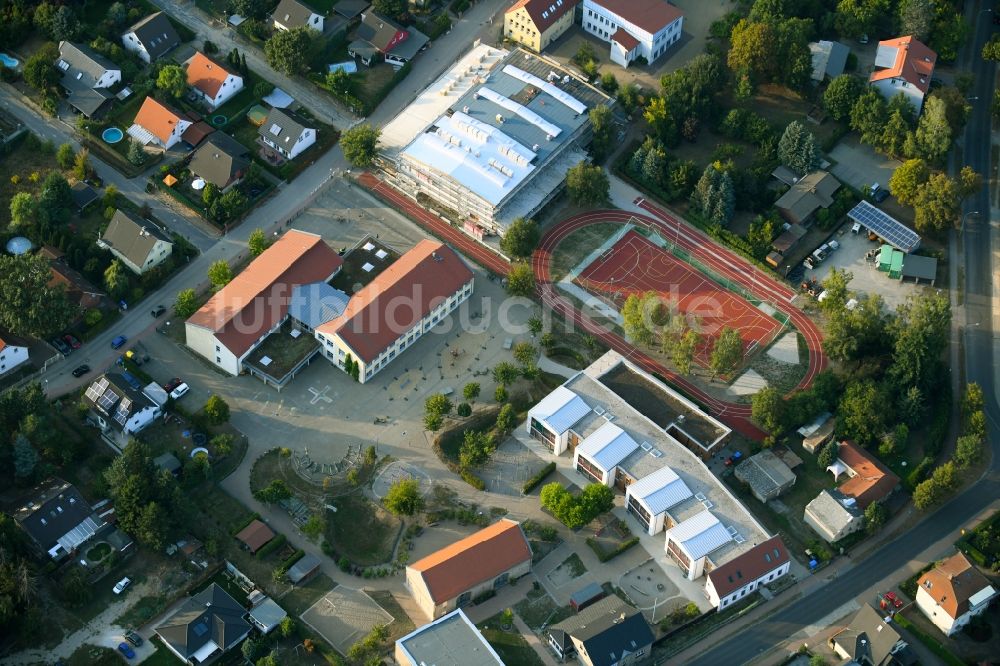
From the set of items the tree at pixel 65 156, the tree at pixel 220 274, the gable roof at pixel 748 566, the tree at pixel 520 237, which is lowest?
the gable roof at pixel 748 566

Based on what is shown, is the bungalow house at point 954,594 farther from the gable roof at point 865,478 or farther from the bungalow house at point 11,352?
the bungalow house at point 11,352

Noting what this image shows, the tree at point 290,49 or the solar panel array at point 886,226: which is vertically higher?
the tree at point 290,49

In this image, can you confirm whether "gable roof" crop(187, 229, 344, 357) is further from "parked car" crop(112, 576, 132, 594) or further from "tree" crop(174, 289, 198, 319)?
"parked car" crop(112, 576, 132, 594)

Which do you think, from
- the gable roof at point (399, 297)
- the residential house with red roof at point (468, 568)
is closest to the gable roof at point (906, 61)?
the gable roof at point (399, 297)

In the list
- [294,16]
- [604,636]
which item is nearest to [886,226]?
[604,636]

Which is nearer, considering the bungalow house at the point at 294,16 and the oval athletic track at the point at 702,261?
the oval athletic track at the point at 702,261

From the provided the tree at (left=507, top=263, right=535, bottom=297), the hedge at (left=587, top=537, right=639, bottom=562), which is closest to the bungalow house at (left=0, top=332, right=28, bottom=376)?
the tree at (left=507, top=263, right=535, bottom=297)

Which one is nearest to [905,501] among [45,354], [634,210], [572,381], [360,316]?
[572,381]
